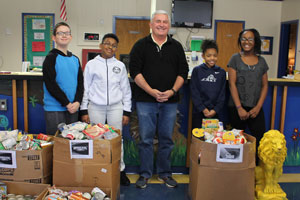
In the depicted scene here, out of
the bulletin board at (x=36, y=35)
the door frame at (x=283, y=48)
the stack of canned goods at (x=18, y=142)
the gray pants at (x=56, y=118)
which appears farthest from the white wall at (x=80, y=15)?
the stack of canned goods at (x=18, y=142)

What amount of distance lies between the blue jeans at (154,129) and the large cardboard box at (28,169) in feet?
2.66

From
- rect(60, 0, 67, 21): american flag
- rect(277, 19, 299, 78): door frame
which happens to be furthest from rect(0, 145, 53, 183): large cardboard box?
rect(277, 19, 299, 78): door frame

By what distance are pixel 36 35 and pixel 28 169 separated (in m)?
4.53

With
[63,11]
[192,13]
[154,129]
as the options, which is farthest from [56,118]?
[192,13]

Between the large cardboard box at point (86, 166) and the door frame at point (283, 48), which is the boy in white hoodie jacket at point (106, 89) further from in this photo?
the door frame at point (283, 48)

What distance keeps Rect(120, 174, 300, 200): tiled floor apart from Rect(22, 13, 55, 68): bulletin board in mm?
4217

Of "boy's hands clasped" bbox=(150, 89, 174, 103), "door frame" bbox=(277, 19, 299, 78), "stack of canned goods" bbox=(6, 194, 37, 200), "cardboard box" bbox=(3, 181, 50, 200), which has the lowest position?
"stack of canned goods" bbox=(6, 194, 37, 200)

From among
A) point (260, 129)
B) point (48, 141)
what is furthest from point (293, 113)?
point (48, 141)

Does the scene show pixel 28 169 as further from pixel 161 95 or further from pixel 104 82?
pixel 161 95

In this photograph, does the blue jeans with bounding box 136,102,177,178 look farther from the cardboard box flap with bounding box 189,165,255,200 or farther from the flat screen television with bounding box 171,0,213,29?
the flat screen television with bounding box 171,0,213,29

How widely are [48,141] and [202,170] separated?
1198 mm

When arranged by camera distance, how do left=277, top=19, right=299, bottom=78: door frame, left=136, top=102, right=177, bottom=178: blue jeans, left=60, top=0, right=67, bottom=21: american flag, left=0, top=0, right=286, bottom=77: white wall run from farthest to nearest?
1. left=277, top=19, right=299, bottom=78: door frame
2. left=0, top=0, right=286, bottom=77: white wall
3. left=60, top=0, right=67, bottom=21: american flag
4. left=136, top=102, right=177, bottom=178: blue jeans

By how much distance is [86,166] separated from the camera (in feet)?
6.43

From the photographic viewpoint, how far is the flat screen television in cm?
593
